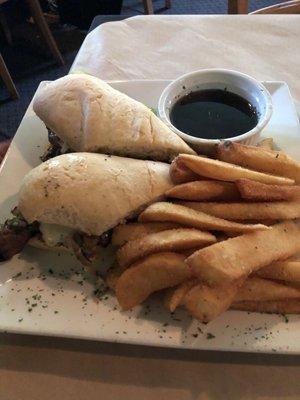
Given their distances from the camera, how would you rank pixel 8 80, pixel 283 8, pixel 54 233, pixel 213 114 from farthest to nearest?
pixel 8 80 → pixel 283 8 → pixel 213 114 → pixel 54 233

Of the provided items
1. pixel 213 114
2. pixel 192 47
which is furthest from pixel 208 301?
pixel 192 47

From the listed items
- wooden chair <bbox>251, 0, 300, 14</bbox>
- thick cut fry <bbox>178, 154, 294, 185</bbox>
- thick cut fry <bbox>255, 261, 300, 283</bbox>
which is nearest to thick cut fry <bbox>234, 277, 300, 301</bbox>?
thick cut fry <bbox>255, 261, 300, 283</bbox>

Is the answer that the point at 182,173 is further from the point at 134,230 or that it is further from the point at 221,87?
the point at 221,87

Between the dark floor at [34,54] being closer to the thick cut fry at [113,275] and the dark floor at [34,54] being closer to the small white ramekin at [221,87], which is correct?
the small white ramekin at [221,87]

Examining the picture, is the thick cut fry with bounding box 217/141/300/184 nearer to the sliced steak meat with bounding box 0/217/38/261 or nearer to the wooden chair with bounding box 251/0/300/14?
the sliced steak meat with bounding box 0/217/38/261

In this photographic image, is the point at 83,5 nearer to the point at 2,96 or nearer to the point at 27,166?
the point at 2,96
